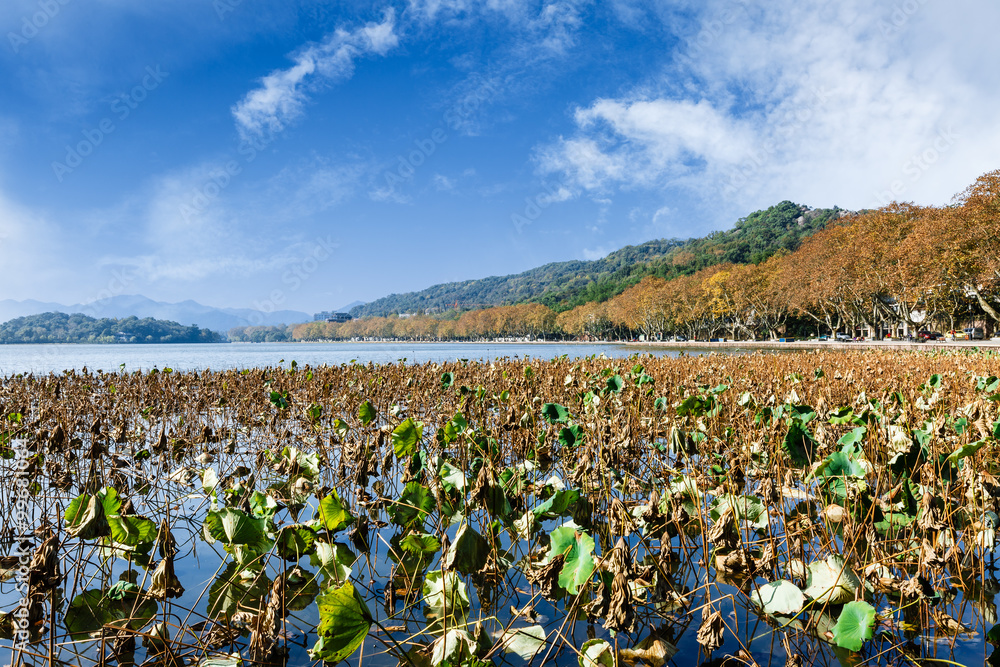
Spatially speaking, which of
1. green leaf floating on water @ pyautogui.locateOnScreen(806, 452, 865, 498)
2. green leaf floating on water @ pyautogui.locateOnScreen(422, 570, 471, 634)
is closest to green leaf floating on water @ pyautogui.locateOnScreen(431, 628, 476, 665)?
green leaf floating on water @ pyautogui.locateOnScreen(422, 570, 471, 634)

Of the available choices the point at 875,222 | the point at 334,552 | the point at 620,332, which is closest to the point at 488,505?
the point at 334,552

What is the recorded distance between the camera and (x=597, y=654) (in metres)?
1.68

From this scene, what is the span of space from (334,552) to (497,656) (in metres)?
0.81

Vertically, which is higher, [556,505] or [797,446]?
[797,446]

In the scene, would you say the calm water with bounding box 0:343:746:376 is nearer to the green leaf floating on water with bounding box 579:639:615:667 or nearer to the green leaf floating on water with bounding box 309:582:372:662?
the green leaf floating on water with bounding box 579:639:615:667

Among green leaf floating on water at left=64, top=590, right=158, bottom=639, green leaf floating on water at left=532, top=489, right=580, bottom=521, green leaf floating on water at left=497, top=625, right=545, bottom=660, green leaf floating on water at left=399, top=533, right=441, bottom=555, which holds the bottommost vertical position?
green leaf floating on water at left=497, top=625, right=545, bottom=660

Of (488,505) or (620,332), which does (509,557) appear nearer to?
(488,505)

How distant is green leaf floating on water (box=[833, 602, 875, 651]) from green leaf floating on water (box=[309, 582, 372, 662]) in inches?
61.3

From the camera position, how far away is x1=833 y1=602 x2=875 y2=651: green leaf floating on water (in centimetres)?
168

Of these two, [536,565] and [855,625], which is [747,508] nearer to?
[855,625]

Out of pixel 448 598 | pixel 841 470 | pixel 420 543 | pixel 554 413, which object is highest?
pixel 554 413

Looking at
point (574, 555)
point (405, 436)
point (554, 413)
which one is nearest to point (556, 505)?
point (574, 555)

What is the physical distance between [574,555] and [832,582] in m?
0.97

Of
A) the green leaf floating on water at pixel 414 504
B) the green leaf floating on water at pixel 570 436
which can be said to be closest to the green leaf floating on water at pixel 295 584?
the green leaf floating on water at pixel 414 504
